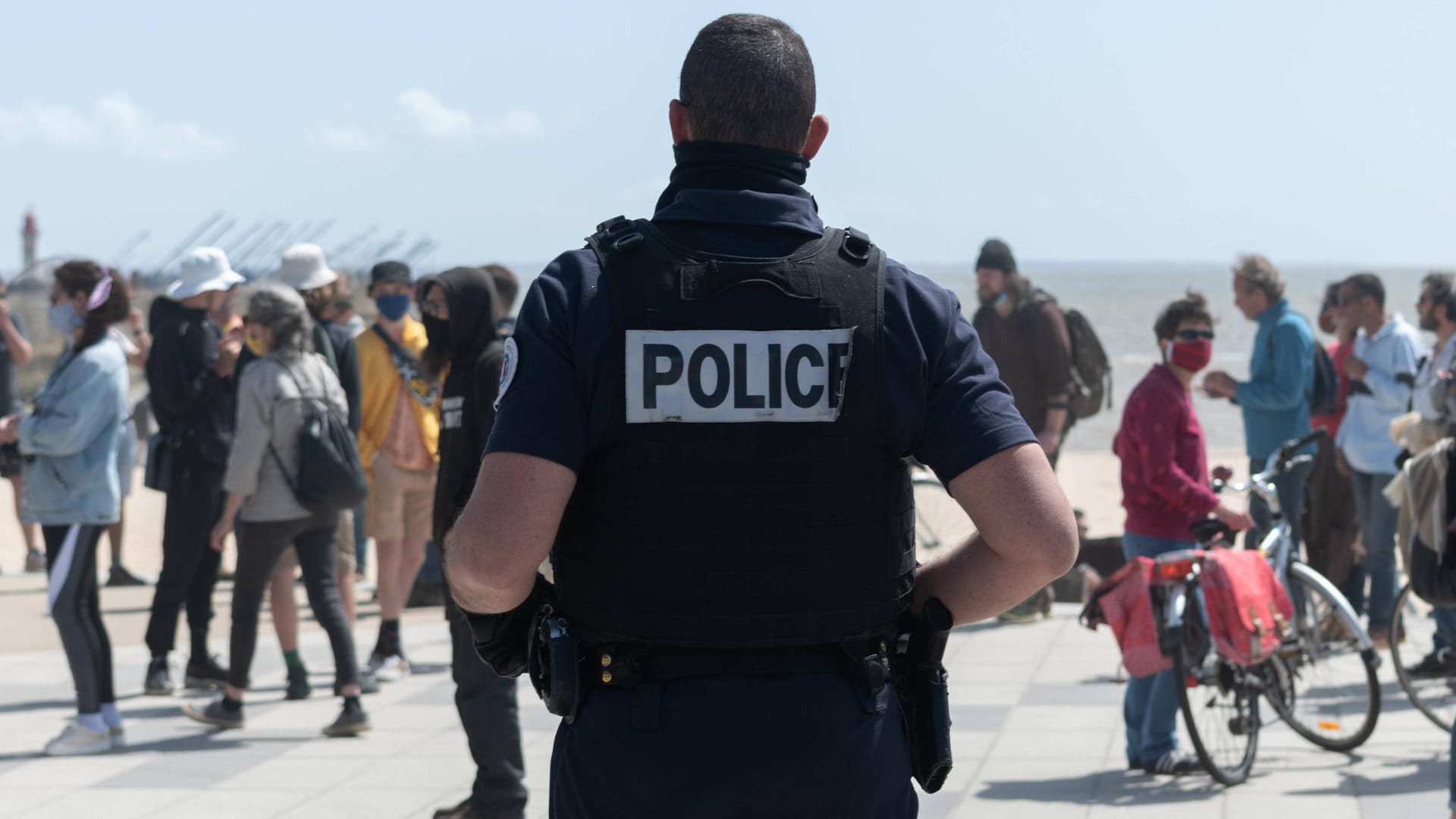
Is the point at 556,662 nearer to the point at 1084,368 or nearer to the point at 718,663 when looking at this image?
the point at 718,663

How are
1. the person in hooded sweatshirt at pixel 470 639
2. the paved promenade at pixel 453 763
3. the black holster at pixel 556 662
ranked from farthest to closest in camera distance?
the paved promenade at pixel 453 763
the person in hooded sweatshirt at pixel 470 639
the black holster at pixel 556 662

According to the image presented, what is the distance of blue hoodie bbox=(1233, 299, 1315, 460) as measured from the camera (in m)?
8.80

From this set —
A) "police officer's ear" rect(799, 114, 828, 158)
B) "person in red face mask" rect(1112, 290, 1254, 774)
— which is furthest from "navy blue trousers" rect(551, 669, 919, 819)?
"person in red face mask" rect(1112, 290, 1254, 774)

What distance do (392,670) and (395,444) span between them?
114 cm

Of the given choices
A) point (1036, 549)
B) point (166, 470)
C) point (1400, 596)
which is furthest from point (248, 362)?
point (1036, 549)

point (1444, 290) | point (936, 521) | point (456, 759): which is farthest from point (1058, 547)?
point (936, 521)

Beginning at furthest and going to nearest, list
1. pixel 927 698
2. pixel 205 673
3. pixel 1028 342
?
pixel 1028 342 < pixel 205 673 < pixel 927 698

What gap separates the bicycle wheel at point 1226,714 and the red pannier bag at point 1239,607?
0.14 m

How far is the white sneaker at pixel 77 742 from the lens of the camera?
6992 millimetres

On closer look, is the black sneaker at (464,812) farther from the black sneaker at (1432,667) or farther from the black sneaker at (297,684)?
the black sneaker at (1432,667)

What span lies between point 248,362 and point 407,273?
1.47 meters

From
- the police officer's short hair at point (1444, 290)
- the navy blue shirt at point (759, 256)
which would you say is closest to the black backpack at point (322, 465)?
the police officer's short hair at point (1444, 290)

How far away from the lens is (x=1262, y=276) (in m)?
8.77

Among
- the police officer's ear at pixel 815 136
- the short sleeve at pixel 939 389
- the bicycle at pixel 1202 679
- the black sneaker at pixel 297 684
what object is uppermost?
the police officer's ear at pixel 815 136
